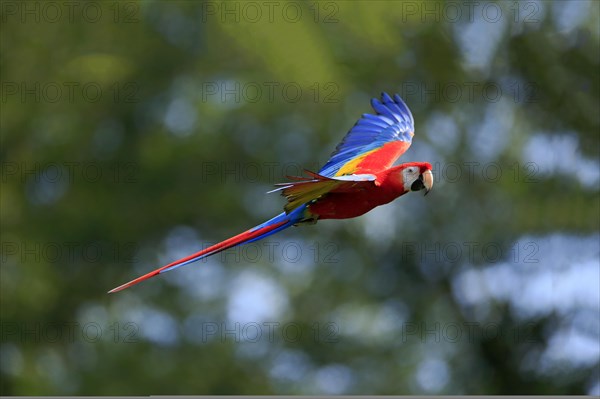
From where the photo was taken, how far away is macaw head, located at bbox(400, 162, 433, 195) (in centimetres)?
220

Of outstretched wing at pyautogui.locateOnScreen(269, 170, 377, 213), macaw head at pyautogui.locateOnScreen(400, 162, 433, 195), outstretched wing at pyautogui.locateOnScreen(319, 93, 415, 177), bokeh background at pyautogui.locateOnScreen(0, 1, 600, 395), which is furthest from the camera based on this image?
bokeh background at pyautogui.locateOnScreen(0, 1, 600, 395)

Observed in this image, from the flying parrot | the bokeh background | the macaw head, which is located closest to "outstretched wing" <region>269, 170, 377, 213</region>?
the flying parrot

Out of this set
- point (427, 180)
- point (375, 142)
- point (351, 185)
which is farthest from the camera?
point (375, 142)

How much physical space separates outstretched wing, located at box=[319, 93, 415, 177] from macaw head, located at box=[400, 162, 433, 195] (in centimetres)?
16

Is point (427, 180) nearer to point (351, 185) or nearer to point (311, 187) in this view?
point (351, 185)

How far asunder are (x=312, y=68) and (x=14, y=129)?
8.38ft

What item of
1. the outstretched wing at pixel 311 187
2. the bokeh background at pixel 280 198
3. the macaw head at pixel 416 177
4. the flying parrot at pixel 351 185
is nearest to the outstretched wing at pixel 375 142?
the flying parrot at pixel 351 185

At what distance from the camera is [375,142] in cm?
268

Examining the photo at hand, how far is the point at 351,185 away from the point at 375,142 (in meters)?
0.58

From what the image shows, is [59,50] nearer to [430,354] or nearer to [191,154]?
[191,154]

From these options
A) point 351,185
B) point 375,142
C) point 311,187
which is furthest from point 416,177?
point 375,142

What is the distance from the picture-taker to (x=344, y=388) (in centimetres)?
666

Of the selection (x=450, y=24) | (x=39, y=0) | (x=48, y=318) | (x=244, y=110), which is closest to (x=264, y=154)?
(x=244, y=110)

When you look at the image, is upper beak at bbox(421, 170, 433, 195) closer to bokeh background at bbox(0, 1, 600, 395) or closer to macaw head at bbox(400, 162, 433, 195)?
macaw head at bbox(400, 162, 433, 195)
